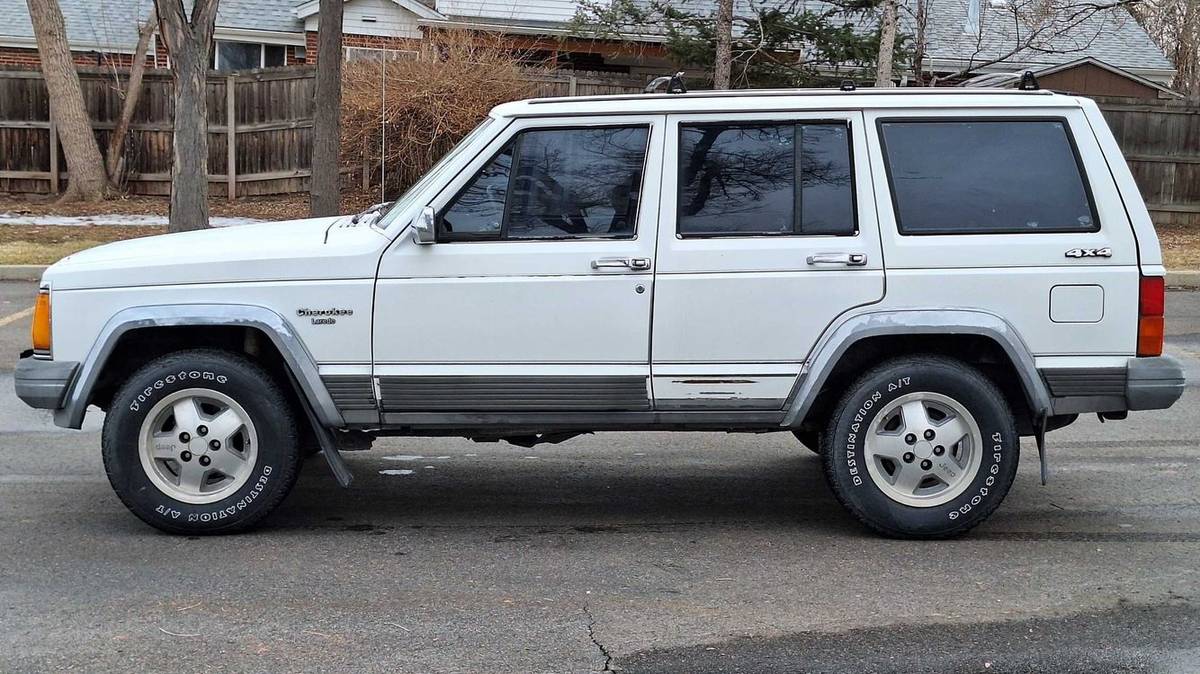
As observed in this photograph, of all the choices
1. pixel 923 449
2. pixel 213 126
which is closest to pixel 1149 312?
pixel 923 449

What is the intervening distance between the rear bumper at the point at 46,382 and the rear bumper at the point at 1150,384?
14.7 feet

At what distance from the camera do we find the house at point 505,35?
24422mm

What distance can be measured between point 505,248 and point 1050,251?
232 centimetres

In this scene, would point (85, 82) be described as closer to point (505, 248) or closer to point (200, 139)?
point (200, 139)

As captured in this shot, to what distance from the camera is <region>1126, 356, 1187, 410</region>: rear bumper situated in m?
5.51

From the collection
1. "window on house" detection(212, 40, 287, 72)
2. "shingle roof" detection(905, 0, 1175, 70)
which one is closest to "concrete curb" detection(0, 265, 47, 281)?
"window on house" detection(212, 40, 287, 72)

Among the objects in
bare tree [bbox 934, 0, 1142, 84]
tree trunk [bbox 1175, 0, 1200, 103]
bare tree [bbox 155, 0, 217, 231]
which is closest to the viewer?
bare tree [bbox 155, 0, 217, 231]

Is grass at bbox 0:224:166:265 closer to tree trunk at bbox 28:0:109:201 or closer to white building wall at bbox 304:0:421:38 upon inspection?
tree trunk at bbox 28:0:109:201

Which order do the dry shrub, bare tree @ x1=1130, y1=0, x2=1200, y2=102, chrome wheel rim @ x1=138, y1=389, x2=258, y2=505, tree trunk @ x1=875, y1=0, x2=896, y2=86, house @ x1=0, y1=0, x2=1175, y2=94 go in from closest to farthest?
chrome wheel rim @ x1=138, y1=389, x2=258, y2=505
tree trunk @ x1=875, y1=0, x2=896, y2=86
the dry shrub
house @ x1=0, y1=0, x2=1175, y2=94
bare tree @ x1=1130, y1=0, x2=1200, y2=102

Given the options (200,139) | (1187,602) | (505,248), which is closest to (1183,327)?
(1187,602)

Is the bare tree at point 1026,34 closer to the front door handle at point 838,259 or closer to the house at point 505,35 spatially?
the house at point 505,35

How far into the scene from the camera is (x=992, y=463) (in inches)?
219

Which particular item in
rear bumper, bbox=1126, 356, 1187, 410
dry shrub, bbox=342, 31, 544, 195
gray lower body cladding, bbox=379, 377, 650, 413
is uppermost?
dry shrub, bbox=342, 31, 544, 195

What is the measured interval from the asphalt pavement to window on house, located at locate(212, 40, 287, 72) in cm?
2150
